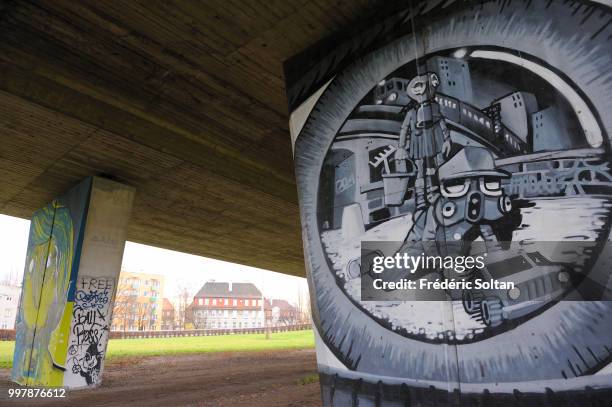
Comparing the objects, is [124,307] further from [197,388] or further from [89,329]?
[197,388]

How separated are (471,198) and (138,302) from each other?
10058 cm

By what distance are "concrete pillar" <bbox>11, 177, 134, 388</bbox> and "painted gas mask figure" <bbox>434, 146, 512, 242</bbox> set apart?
38.8ft

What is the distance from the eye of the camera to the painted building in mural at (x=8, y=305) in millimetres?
82438

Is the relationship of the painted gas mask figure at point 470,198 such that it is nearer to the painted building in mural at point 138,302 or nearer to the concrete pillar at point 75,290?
the concrete pillar at point 75,290

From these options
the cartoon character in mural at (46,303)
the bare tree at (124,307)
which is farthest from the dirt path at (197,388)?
the bare tree at (124,307)

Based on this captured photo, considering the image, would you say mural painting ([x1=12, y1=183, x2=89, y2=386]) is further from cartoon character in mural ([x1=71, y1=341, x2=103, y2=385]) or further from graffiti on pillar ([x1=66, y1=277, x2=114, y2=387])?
cartoon character in mural ([x1=71, y1=341, x2=103, y2=385])

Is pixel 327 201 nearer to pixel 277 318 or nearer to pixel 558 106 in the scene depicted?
pixel 558 106

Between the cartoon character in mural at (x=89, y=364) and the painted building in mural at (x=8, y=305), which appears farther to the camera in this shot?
the painted building in mural at (x=8, y=305)

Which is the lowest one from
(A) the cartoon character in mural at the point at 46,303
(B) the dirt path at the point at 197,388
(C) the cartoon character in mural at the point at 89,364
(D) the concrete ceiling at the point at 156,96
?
(B) the dirt path at the point at 197,388

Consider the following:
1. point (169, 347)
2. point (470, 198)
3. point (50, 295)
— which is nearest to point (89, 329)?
point (50, 295)

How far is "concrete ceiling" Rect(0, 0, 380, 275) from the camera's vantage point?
307 inches

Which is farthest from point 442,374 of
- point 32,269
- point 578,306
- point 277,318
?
point 277,318

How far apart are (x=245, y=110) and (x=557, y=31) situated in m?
7.12

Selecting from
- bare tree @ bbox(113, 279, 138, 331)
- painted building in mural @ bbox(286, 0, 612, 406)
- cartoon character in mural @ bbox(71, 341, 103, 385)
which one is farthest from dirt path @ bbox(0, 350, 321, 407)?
bare tree @ bbox(113, 279, 138, 331)
